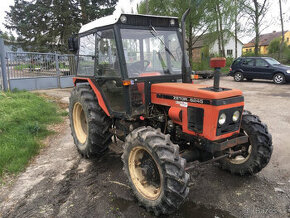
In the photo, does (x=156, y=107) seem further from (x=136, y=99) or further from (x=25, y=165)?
(x=25, y=165)

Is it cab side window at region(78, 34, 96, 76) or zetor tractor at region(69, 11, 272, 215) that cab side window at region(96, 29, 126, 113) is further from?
cab side window at region(78, 34, 96, 76)

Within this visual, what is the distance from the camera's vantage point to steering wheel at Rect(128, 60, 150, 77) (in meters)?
3.39

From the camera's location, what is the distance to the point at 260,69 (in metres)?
14.7

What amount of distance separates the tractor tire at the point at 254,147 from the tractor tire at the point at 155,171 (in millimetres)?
1310

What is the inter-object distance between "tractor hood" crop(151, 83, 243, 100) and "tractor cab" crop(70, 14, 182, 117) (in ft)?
0.65

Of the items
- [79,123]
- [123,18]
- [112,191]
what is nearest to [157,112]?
[112,191]

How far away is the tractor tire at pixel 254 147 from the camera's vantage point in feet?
10.9

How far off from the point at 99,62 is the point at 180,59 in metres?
1.32

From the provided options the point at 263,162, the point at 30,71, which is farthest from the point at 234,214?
the point at 30,71

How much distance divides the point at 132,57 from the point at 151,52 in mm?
350

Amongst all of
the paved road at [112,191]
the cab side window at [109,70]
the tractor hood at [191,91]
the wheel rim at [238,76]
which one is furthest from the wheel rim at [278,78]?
the cab side window at [109,70]

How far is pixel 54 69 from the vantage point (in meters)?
12.8

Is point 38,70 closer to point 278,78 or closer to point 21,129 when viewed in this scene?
point 21,129

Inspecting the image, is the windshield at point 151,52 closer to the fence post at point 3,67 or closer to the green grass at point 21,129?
the green grass at point 21,129
